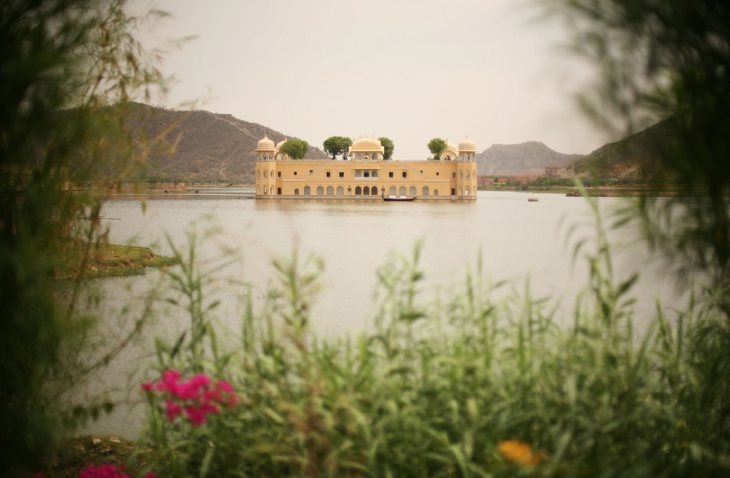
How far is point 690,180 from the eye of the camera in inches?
59.6

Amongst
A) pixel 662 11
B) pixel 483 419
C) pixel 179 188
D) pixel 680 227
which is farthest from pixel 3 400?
pixel 179 188

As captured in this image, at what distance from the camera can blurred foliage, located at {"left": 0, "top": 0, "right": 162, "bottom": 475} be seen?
4.87 feet

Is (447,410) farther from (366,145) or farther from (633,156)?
(366,145)

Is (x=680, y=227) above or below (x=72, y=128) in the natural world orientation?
below

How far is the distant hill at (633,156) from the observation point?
160cm

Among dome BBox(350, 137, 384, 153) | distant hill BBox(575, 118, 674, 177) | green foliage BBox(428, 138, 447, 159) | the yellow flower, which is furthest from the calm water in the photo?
green foliage BBox(428, 138, 447, 159)

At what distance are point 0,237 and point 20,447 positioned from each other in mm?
599

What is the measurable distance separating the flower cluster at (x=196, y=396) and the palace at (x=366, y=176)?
3266 centimetres

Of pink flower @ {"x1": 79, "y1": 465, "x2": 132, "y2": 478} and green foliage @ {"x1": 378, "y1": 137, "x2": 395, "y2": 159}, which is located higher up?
green foliage @ {"x1": 378, "y1": 137, "x2": 395, "y2": 159}

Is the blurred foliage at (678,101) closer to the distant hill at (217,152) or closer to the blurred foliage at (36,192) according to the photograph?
the blurred foliage at (36,192)

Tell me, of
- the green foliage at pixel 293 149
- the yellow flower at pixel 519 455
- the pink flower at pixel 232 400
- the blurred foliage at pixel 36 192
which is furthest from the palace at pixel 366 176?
the yellow flower at pixel 519 455

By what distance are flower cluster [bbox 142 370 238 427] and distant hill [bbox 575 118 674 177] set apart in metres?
1.24

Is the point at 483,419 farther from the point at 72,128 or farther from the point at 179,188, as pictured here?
the point at 179,188

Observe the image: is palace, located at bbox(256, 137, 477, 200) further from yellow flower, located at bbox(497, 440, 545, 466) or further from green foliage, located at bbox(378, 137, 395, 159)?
yellow flower, located at bbox(497, 440, 545, 466)
